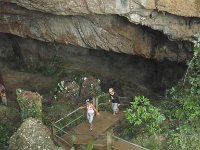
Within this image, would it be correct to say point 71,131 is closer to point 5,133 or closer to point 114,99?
point 114,99

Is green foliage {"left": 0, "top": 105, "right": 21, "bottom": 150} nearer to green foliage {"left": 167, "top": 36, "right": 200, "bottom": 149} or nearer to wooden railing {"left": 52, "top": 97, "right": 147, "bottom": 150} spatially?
wooden railing {"left": 52, "top": 97, "right": 147, "bottom": 150}

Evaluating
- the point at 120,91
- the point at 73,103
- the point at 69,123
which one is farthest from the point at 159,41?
the point at 69,123

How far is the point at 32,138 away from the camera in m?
11.7

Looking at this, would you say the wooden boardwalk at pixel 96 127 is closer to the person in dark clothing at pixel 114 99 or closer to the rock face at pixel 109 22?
the person in dark clothing at pixel 114 99

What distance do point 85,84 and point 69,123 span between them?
3574mm

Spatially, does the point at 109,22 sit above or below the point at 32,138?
above

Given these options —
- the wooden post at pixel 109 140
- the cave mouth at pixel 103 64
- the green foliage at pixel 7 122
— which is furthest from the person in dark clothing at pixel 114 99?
the cave mouth at pixel 103 64

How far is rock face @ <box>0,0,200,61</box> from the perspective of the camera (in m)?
13.7

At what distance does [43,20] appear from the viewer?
17875 mm

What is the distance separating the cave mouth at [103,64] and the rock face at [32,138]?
22.2 feet

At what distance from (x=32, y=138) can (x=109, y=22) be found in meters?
6.33

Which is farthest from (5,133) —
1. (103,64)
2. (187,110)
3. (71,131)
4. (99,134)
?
(103,64)

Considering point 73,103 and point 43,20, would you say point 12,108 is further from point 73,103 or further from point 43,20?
point 43,20

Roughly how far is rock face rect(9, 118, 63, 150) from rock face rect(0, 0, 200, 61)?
15.1 feet
